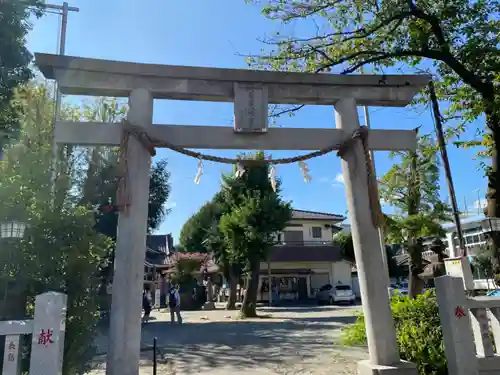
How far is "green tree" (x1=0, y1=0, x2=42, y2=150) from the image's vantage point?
8.69 meters

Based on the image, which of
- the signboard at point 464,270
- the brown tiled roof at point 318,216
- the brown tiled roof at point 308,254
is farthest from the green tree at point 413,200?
the brown tiled roof at point 318,216

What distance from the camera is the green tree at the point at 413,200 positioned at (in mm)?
16328

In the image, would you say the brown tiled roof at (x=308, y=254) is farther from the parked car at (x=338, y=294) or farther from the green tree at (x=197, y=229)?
the green tree at (x=197, y=229)

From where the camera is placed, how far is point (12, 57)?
9.02 metres

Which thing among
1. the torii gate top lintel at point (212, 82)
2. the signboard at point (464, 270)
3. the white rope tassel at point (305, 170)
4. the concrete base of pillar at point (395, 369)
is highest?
the torii gate top lintel at point (212, 82)

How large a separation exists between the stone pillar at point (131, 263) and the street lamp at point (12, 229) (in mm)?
1525

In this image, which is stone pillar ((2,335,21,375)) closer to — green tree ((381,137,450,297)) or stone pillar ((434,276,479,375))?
stone pillar ((434,276,479,375))

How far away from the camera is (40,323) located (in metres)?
4.07

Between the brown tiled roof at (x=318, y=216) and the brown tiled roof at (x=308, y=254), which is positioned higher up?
the brown tiled roof at (x=318, y=216)

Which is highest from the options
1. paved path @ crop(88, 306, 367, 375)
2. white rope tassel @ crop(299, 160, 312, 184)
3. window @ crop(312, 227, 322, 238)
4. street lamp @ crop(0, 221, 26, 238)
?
window @ crop(312, 227, 322, 238)

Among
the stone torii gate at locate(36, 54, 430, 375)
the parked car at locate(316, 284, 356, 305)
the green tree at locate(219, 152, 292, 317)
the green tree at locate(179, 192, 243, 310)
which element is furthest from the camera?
the parked car at locate(316, 284, 356, 305)

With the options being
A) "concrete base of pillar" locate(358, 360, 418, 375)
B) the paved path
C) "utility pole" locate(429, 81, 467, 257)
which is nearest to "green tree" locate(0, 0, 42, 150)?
the paved path

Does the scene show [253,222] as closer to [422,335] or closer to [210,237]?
[210,237]

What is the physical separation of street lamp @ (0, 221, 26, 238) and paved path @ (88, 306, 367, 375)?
4087mm
